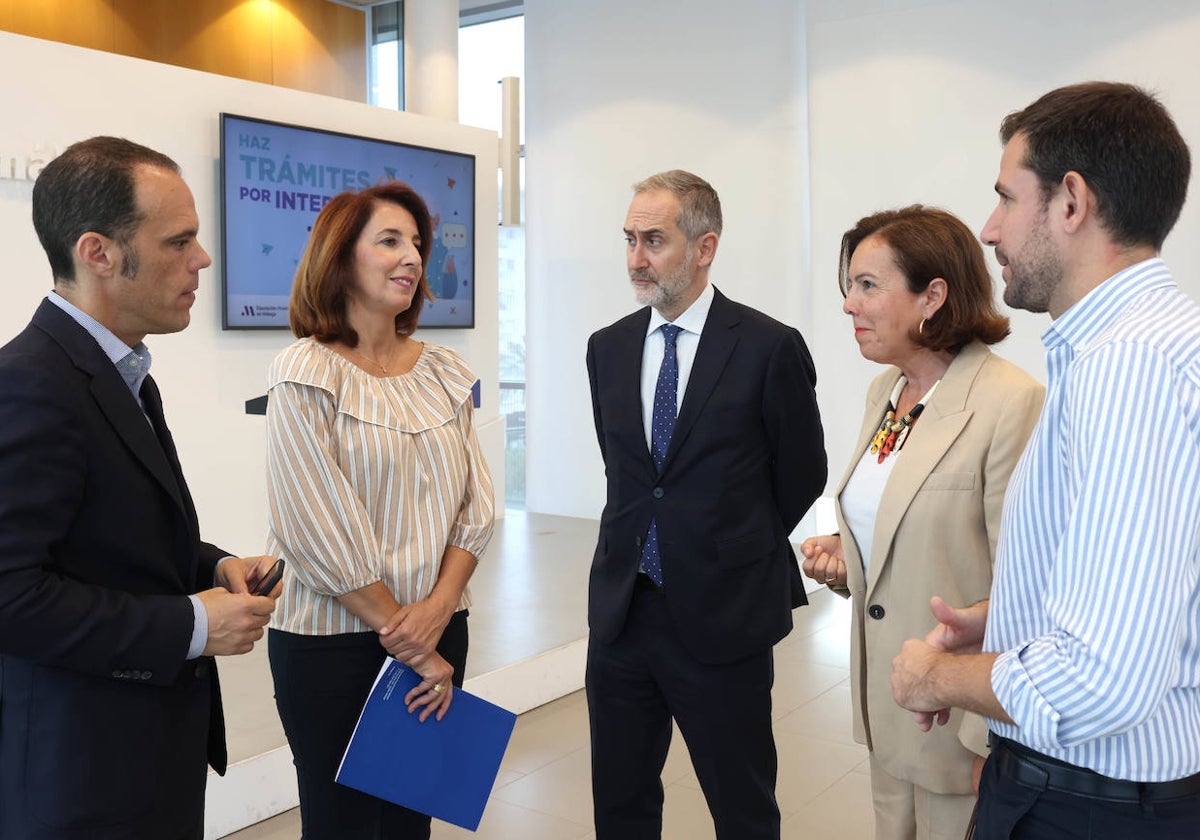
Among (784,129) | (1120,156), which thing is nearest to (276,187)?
(784,129)

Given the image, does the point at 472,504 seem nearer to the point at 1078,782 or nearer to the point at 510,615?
the point at 1078,782

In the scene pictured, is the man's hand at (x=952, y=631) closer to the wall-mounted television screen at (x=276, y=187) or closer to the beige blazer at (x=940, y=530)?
the beige blazer at (x=940, y=530)

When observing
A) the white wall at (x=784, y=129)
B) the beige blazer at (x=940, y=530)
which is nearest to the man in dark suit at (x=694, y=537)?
the beige blazer at (x=940, y=530)

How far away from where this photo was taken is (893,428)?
2256 mm

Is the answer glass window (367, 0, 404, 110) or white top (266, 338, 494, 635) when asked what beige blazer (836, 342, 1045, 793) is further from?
glass window (367, 0, 404, 110)

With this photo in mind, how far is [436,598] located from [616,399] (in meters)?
0.67

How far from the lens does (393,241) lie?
233cm

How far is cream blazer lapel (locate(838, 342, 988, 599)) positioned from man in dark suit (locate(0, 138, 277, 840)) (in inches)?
45.7

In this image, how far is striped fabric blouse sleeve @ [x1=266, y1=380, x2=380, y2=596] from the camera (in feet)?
6.93

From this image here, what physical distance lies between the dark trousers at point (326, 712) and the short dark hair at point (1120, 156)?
1577 mm

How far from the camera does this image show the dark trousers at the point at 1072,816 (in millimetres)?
1287

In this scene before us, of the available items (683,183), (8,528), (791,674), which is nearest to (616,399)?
(683,183)

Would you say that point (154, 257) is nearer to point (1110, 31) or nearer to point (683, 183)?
point (683, 183)

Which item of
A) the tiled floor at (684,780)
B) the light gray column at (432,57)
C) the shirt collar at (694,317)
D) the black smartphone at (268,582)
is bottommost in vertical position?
the tiled floor at (684,780)
